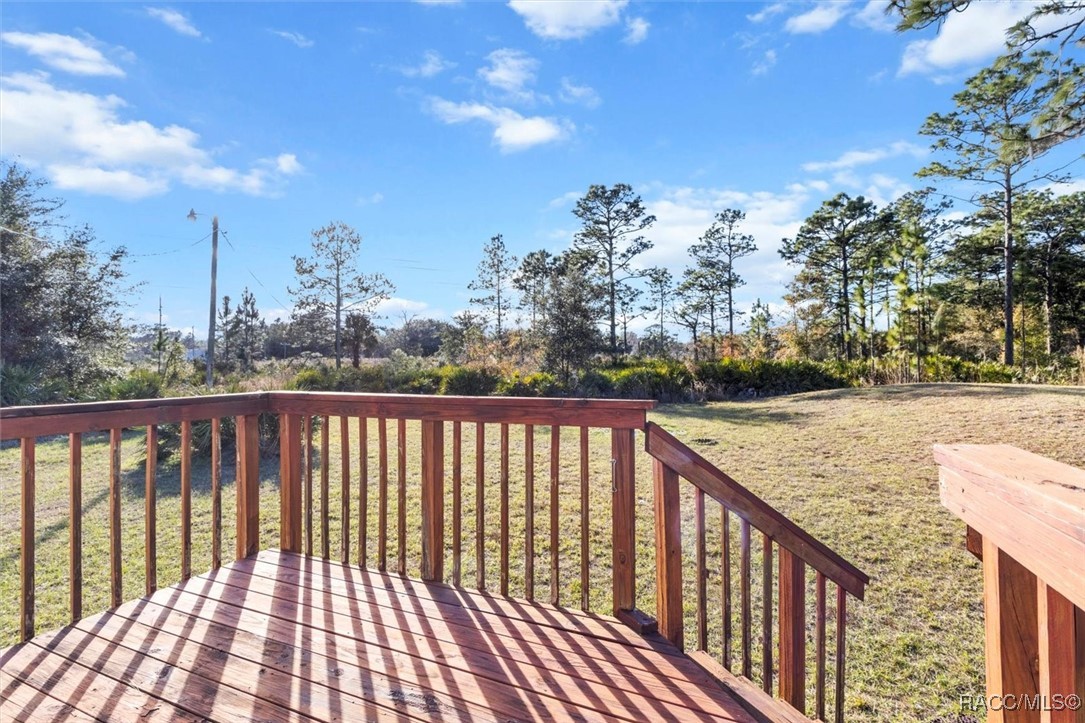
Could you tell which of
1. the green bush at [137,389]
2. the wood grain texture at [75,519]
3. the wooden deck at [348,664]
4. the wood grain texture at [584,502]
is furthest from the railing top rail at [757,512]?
the green bush at [137,389]

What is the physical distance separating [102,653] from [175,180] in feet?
50.6

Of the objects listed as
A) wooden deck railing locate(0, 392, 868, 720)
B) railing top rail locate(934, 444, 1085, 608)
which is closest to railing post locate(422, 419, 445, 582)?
wooden deck railing locate(0, 392, 868, 720)

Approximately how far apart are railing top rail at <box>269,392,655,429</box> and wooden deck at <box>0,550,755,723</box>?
0.77m

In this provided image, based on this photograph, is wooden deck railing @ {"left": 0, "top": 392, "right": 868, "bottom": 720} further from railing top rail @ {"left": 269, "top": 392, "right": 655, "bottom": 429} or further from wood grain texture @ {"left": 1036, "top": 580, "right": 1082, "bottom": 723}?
wood grain texture @ {"left": 1036, "top": 580, "right": 1082, "bottom": 723}

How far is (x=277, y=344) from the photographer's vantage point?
26.5m

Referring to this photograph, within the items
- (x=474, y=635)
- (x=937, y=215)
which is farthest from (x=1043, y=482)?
(x=937, y=215)

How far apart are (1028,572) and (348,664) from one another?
1799mm

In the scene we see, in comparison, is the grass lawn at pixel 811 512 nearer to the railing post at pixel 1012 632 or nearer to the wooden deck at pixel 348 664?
the wooden deck at pixel 348 664

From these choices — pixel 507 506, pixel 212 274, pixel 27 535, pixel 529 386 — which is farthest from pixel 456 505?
pixel 212 274

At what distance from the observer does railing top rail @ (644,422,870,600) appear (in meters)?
1.77

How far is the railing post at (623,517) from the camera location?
1991mm

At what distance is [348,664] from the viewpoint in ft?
5.71

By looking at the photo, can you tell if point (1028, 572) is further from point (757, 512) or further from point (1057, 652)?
point (757, 512)

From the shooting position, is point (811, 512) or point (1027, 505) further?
point (811, 512)
